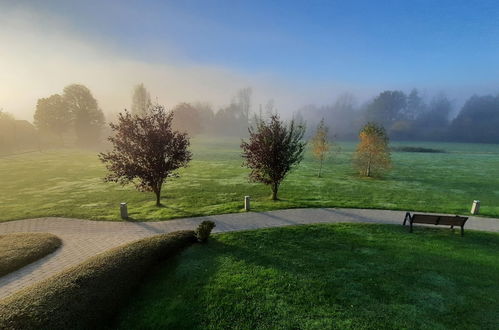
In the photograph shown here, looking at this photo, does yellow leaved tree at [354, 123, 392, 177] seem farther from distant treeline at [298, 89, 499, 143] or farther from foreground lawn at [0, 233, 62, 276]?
distant treeline at [298, 89, 499, 143]

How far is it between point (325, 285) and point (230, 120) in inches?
5317

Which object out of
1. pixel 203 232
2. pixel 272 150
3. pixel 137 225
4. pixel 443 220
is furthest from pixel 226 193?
pixel 443 220

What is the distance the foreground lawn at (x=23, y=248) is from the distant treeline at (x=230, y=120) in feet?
33.3

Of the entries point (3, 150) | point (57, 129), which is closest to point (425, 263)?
point (3, 150)

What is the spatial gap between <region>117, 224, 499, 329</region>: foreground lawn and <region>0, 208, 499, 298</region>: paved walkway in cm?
257

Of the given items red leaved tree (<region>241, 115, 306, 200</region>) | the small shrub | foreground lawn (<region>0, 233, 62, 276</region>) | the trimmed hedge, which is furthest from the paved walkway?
red leaved tree (<region>241, 115, 306, 200</region>)

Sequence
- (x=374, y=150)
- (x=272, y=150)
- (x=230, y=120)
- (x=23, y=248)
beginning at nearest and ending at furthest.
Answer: (x=23, y=248) → (x=272, y=150) → (x=374, y=150) → (x=230, y=120)

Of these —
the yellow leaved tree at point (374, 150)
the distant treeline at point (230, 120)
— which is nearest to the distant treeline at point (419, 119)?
the distant treeline at point (230, 120)

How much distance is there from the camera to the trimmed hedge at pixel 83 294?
22.2 ft

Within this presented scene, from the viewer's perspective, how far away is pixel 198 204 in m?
20.0

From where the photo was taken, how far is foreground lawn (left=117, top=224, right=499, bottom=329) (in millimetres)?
7590

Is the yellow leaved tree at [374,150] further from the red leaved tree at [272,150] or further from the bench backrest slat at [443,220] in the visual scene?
the bench backrest slat at [443,220]

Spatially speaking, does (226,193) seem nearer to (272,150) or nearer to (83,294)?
(272,150)

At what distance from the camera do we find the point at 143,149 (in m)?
18.2
